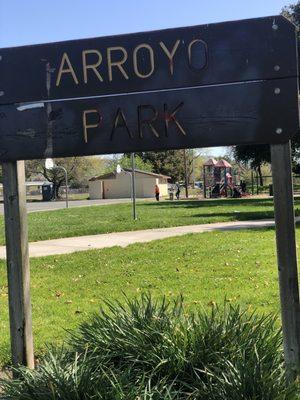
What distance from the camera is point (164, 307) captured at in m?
3.71

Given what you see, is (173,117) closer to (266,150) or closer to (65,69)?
(65,69)

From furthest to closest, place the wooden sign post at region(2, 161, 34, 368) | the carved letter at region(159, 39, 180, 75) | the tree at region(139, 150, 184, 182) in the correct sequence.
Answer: the tree at region(139, 150, 184, 182), the wooden sign post at region(2, 161, 34, 368), the carved letter at region(159, 39, 180, 75)

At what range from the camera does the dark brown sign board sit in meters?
3.01

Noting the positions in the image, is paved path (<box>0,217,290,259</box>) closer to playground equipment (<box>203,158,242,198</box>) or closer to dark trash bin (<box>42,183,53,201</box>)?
playground equipment (<box>203,158,242,198</box>)

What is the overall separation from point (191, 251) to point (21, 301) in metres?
6.63

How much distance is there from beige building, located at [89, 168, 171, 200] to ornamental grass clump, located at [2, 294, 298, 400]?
179ft

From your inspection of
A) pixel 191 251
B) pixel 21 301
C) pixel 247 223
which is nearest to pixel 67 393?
pixel 21 301

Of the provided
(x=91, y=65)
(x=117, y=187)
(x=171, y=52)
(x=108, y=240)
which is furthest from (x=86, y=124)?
(x=117, y=187)

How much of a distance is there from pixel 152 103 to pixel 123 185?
5778 cm

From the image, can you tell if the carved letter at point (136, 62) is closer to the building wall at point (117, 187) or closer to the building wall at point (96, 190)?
the building wall at point (117, 187)

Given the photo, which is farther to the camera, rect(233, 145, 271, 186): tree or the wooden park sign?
rect(233, 145, 271, 186): tree

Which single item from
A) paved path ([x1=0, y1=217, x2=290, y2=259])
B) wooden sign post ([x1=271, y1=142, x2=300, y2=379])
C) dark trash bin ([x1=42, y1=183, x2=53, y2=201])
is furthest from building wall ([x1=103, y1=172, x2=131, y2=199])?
wooden sign post ([x1=271, y1=142, x2=300, y2=379])

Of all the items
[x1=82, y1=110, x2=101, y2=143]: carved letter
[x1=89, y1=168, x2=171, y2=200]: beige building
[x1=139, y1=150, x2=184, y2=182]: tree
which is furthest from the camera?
[x1=139, y1=150, x2=184, y2=182]: tree

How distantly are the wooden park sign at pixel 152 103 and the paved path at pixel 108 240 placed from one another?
7.07 meters
